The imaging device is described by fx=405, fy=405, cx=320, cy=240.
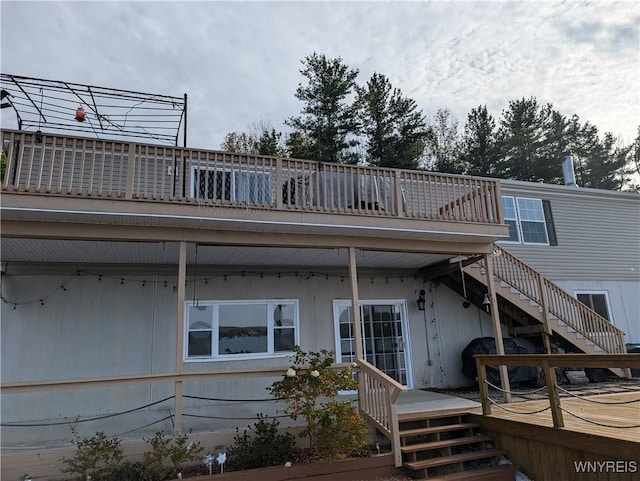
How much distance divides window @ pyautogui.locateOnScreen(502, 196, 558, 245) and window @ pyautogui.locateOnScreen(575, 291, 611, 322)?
186 cm

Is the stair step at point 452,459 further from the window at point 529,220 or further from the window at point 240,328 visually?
the window at point 529,220

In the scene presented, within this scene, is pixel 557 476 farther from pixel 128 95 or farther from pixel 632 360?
pixel 128 95

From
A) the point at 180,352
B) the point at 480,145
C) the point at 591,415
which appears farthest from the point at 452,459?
the point at 480,145

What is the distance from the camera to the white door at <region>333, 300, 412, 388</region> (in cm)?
915

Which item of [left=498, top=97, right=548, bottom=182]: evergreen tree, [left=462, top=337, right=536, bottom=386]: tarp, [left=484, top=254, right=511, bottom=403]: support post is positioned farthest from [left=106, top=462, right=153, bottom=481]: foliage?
[left=498, top=97, right=548, bottom=182]: evergreen tree

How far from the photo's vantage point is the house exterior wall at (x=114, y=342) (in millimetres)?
7039

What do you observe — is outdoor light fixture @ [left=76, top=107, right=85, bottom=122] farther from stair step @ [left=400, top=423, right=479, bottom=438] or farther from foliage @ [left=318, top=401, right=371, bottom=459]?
stair step @ [left=400, top=423, right=479, bottom=438]

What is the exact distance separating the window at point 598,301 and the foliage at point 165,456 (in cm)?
1200

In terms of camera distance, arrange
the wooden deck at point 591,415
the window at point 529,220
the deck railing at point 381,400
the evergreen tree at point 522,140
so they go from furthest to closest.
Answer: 1. the evergreen tree at point 522,140
2. the window at point 529,220
3. the deck railing at point 381,400
4. the wooden deck at point 591,415

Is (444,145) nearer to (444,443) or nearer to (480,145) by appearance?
(480,145)

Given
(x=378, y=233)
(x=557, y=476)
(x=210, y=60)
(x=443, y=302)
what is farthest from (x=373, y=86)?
(x=557, y=476)

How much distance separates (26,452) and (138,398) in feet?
7.87

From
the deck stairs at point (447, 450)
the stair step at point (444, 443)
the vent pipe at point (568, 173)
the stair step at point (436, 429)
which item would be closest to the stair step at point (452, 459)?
the deck stairs at point (447, 450)

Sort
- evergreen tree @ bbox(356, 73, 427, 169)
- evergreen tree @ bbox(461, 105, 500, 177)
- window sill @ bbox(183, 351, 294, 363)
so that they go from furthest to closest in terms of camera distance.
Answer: evergreen tree @ bbox(461, 105, 500, 177) → evergreen tree @ bbox(356, 73, 427, 169) → window sill @ bbox(183, 351, 294, 363)
